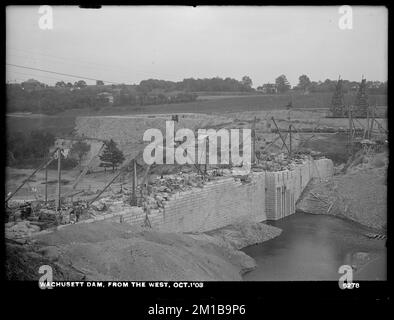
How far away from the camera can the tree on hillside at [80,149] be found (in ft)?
13.3

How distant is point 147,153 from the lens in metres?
4.06

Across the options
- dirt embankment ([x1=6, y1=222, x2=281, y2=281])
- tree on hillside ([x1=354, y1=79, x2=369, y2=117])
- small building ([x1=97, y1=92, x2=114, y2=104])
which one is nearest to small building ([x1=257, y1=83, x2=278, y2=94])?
tree on hillside ([x1=354, y1=79, x2=369, y2=117])

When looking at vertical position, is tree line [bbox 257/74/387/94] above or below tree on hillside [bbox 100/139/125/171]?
above

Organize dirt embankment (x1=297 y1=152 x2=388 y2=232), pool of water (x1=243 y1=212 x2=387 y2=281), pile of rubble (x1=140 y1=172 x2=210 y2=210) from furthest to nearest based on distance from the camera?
pile of rubble (x1=140 y1=172 x2=210 y2=210), dirt embankment (x1=297 y1=152 x2=388 y2=232), pool of water (x1=243 y1=212 x2=387 y2=281)

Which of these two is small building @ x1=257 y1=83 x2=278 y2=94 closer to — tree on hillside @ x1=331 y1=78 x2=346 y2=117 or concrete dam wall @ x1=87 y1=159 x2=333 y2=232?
tree on hillside @ x1=331 y1=78 x2=346 y2=117

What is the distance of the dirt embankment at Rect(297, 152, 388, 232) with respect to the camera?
393 cm

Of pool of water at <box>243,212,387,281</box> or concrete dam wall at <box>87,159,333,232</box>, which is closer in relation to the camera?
pool of water at <box>243,212,387,281</box>

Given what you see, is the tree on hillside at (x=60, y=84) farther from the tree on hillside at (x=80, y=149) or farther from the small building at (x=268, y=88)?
the small building at (x=268, y=88)

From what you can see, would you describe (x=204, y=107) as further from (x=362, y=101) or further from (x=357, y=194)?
(x=357, y=194)

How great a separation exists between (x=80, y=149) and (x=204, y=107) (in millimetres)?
1231

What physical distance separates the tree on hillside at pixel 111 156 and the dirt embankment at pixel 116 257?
60 cm

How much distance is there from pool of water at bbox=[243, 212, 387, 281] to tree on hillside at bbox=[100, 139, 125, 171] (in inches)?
57.2

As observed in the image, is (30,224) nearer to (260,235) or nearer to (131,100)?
(131,100)
